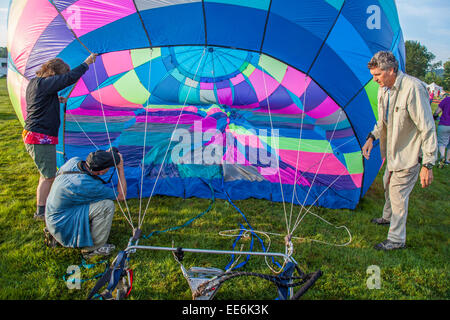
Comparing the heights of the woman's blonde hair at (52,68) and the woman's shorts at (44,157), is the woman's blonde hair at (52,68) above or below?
above

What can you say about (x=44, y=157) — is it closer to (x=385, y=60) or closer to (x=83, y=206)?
(x=83, y=206)

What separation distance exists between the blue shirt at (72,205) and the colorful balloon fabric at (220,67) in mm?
979

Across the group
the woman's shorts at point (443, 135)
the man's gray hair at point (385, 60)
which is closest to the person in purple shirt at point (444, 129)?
the woman's shorts at point (443, 135)

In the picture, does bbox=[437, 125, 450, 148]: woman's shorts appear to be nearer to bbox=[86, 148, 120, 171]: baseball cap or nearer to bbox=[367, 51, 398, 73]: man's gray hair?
bbox=[367, 51, 398, 73]: man's gray hair

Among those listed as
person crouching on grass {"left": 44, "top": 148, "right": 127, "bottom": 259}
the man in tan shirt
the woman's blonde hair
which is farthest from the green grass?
the woman's blonde hair

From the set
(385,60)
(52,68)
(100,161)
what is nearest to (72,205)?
(100,161)

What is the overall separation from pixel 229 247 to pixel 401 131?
1.78 m

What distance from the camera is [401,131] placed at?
2.42m

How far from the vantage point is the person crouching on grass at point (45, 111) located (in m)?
2.52

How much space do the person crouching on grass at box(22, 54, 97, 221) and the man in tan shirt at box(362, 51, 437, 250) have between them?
2.63 m

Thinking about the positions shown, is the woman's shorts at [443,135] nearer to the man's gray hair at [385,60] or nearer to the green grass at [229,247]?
the green grass at [229,247]

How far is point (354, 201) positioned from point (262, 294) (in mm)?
1850
